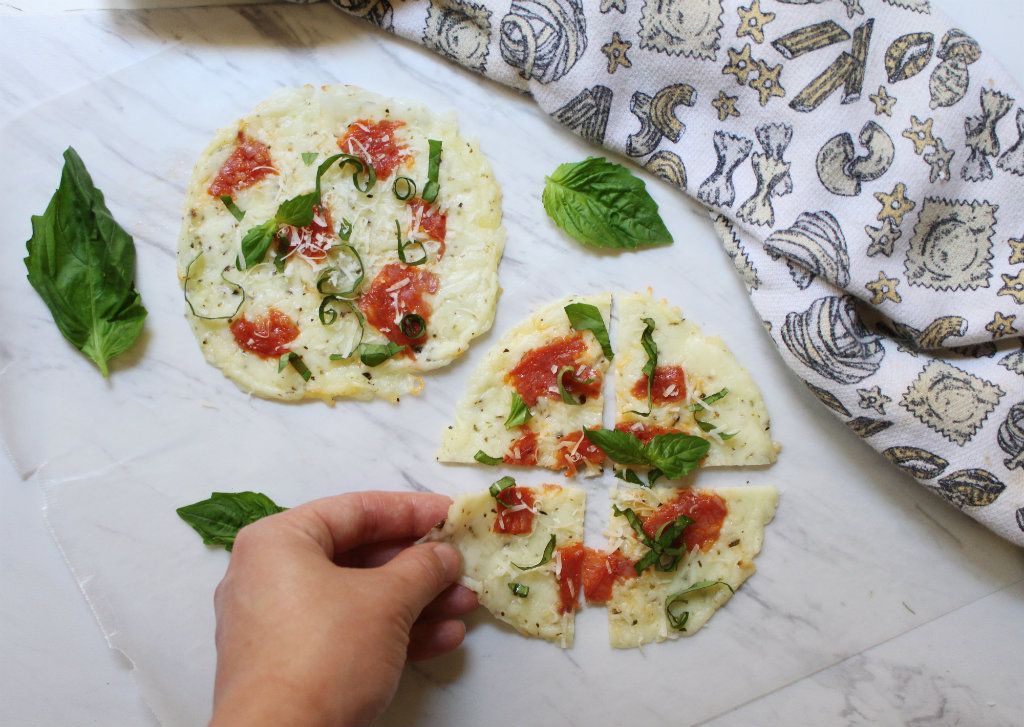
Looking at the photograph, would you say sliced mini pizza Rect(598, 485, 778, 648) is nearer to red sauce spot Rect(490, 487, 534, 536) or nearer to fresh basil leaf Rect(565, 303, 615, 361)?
red sauce spot Rect(490, 487, 534, 536)

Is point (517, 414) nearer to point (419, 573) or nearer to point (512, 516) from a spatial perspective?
point (512, 516)

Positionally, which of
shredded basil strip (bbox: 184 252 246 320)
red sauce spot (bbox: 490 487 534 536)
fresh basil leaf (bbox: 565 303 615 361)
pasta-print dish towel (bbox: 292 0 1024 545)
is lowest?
red sauce spot (bbox: 490 487 534 536)

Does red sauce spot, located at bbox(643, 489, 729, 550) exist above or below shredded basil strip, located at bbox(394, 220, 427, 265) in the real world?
below

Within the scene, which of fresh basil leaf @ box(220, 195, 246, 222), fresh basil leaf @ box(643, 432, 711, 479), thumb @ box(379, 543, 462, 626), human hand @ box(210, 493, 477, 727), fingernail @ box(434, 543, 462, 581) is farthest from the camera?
fresh basil leaf @ box(220, 195, 246, 222)

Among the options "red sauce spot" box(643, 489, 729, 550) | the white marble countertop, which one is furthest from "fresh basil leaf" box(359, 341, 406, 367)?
"red sauce spot" box(643, 489, 729, 550)

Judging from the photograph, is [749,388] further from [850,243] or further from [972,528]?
[972,528]

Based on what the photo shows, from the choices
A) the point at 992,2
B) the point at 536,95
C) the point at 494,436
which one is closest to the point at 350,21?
the point at 536,95
